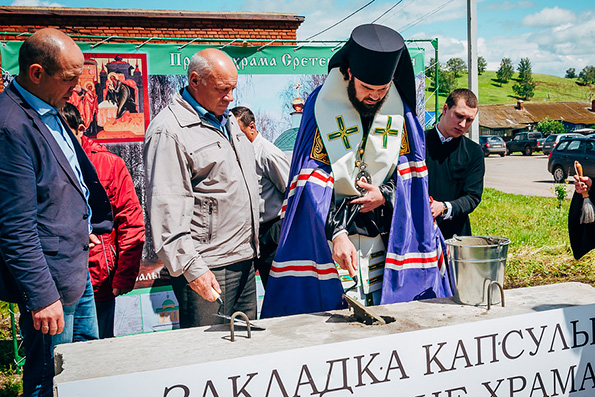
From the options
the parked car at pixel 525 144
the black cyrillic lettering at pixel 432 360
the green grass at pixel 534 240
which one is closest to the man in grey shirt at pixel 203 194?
the black cyrillic lettering at pixel 432 360

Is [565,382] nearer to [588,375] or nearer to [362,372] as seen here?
[588,375]

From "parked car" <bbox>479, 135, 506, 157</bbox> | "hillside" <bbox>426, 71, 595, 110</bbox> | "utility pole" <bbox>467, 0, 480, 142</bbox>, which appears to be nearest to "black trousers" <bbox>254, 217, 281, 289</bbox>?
"utility pole" <bbox>467, 0, 480, 142</bbox>

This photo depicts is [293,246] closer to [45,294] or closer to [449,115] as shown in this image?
[45,294]

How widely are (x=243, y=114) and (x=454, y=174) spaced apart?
1625 mm

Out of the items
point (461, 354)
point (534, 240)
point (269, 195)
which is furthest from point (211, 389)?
point (534, 240)

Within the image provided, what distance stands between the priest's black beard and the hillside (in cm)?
9359

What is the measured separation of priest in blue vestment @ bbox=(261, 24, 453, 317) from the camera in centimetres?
271

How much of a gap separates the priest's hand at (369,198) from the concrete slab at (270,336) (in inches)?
20.5

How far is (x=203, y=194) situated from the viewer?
265 cm

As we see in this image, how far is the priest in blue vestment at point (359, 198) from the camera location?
8.89ft

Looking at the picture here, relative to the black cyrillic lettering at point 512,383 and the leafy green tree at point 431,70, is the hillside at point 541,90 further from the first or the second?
the black cyrillic lettering at point 512,383

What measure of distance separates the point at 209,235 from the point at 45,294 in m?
0.80

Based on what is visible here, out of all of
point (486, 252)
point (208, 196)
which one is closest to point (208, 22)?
point (208, 196)

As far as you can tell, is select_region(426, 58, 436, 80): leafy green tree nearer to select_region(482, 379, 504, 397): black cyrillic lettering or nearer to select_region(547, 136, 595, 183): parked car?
select_region(482, 379, 504, 397): black cyrillic lettering
